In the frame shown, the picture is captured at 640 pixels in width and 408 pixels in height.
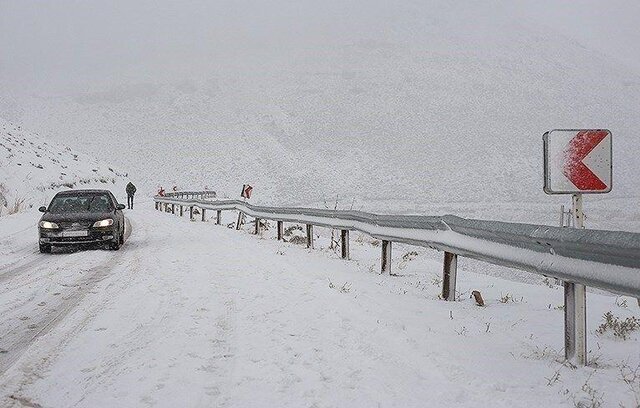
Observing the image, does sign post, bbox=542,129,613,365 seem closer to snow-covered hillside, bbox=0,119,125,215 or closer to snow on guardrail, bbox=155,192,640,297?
snow on guardrail, bbox=155,192,640,297

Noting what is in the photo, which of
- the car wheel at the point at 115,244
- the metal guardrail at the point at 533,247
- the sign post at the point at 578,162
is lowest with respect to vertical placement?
the car wheel at the point at 115,244

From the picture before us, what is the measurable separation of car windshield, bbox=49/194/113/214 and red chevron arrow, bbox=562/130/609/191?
10833mm

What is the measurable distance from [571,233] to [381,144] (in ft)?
178

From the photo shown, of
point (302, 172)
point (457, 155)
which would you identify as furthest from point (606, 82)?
point (302, 172)

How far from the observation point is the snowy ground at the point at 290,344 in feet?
10.1

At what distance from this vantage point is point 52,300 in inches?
232

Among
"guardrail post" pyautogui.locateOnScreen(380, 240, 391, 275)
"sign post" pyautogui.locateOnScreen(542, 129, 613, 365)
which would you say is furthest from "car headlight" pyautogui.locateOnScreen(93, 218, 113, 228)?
"sign post" pyautogui.locateOnScreen(542, 129, 613, 365)

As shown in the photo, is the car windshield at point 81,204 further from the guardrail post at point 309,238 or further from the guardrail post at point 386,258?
the guardrail post at point 386,258

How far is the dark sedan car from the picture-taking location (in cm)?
1092

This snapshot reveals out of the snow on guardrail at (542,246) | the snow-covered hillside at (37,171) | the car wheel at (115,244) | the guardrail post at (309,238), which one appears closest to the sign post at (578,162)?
the snow on guardrail at (542,246)

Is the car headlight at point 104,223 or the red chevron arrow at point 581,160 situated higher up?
the red chevron arrow at point 581,160

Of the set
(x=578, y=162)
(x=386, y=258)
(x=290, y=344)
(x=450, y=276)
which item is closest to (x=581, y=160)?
(x=578, y=162)

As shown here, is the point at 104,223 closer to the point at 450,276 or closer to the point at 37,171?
the point at 450,276

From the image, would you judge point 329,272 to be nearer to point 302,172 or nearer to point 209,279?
point 209,279
